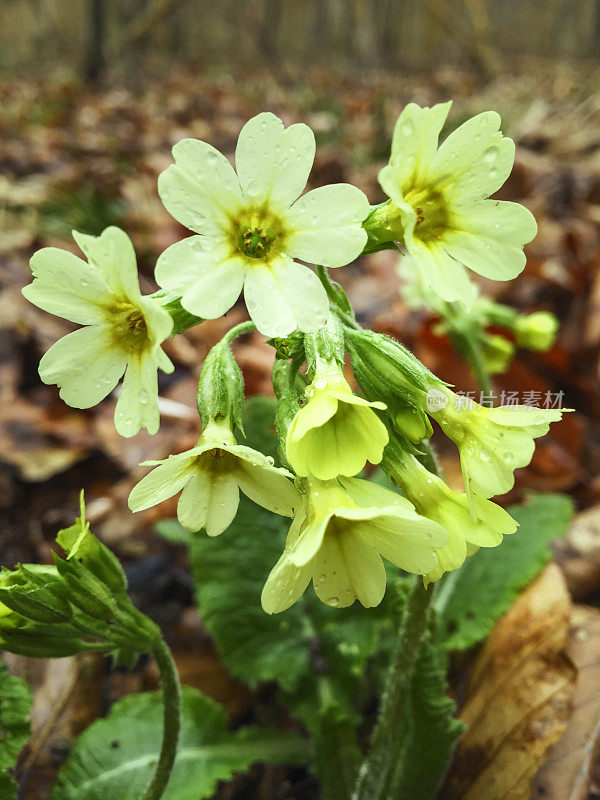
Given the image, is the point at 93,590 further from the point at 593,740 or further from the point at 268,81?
the point at 268,81

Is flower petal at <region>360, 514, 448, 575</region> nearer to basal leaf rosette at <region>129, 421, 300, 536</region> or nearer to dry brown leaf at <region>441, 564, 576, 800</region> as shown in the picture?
basal leaf rosette at <region>129, 421, 300, 536</region>

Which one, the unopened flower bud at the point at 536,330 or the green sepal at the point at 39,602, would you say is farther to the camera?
the unopened flower bud at the point at 536,330

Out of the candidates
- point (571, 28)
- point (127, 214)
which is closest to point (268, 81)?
point (127, 214)

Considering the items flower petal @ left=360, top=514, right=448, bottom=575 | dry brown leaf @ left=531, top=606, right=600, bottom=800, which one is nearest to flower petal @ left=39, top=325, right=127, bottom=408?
flower petal @ left=360, top=514, right=448, bottom=575

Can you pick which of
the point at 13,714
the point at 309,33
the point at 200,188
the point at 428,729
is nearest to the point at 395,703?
the point at 428,729

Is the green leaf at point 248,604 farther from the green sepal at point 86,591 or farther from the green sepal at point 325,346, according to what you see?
the green sepal at point 325,346

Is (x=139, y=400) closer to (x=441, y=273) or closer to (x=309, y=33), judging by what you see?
(x=441, y=273)

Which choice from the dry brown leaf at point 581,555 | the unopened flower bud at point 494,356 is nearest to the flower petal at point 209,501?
the dry brown leaf at point 581,555
